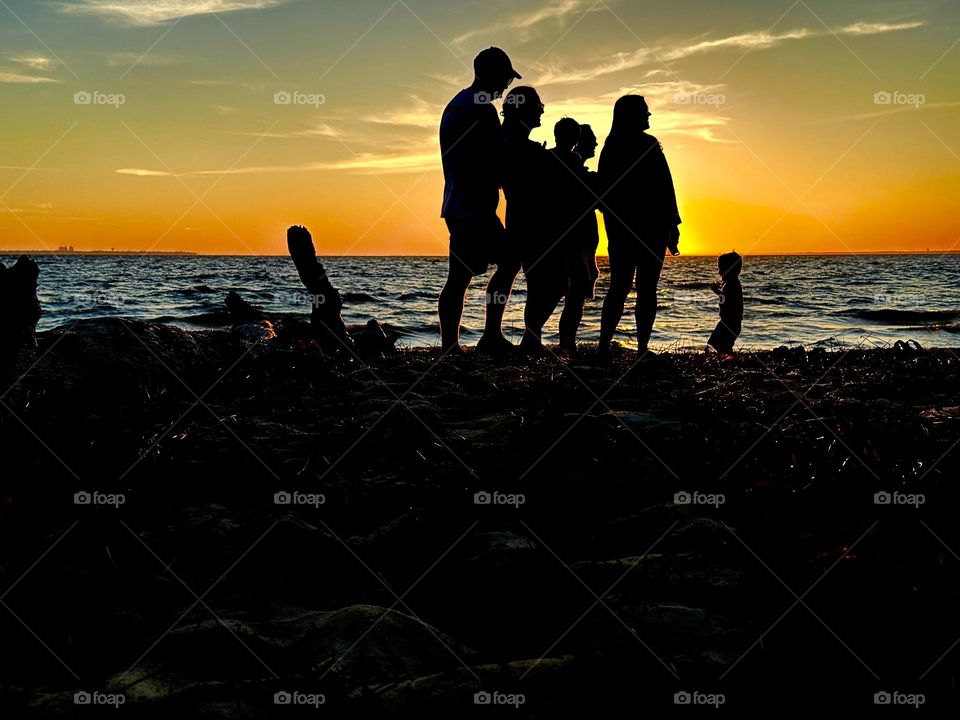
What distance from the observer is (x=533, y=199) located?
7.27 m

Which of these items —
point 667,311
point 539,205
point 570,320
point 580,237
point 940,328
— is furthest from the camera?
point 667,311

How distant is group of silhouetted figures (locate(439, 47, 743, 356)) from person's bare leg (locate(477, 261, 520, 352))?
0.04 feet

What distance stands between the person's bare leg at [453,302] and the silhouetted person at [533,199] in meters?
0.66

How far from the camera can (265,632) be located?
2207mm

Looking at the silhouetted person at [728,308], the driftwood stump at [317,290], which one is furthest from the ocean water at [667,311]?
the driftwood stump at [317,290]

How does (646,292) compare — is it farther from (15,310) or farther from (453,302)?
(15,310)

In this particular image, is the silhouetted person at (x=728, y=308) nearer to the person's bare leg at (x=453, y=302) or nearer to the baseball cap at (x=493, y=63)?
the person's bare leg at (x=453, y=302)

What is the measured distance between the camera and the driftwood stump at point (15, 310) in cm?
481

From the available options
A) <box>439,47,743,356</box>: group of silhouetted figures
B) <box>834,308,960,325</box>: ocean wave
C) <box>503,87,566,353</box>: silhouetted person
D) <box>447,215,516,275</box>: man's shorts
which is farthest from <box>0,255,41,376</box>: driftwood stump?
A: <box>834,308,960,325</box>: ocean wave

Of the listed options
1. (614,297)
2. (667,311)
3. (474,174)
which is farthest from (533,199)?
(667,311)

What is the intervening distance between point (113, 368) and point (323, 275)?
12.4ft

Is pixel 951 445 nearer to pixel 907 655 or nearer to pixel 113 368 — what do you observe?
pixel 907 655

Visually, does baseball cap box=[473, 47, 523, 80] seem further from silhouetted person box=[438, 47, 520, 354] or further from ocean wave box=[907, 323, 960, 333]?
ocean wave box=[907, 323, 960, 333]

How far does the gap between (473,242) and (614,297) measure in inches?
55.6
